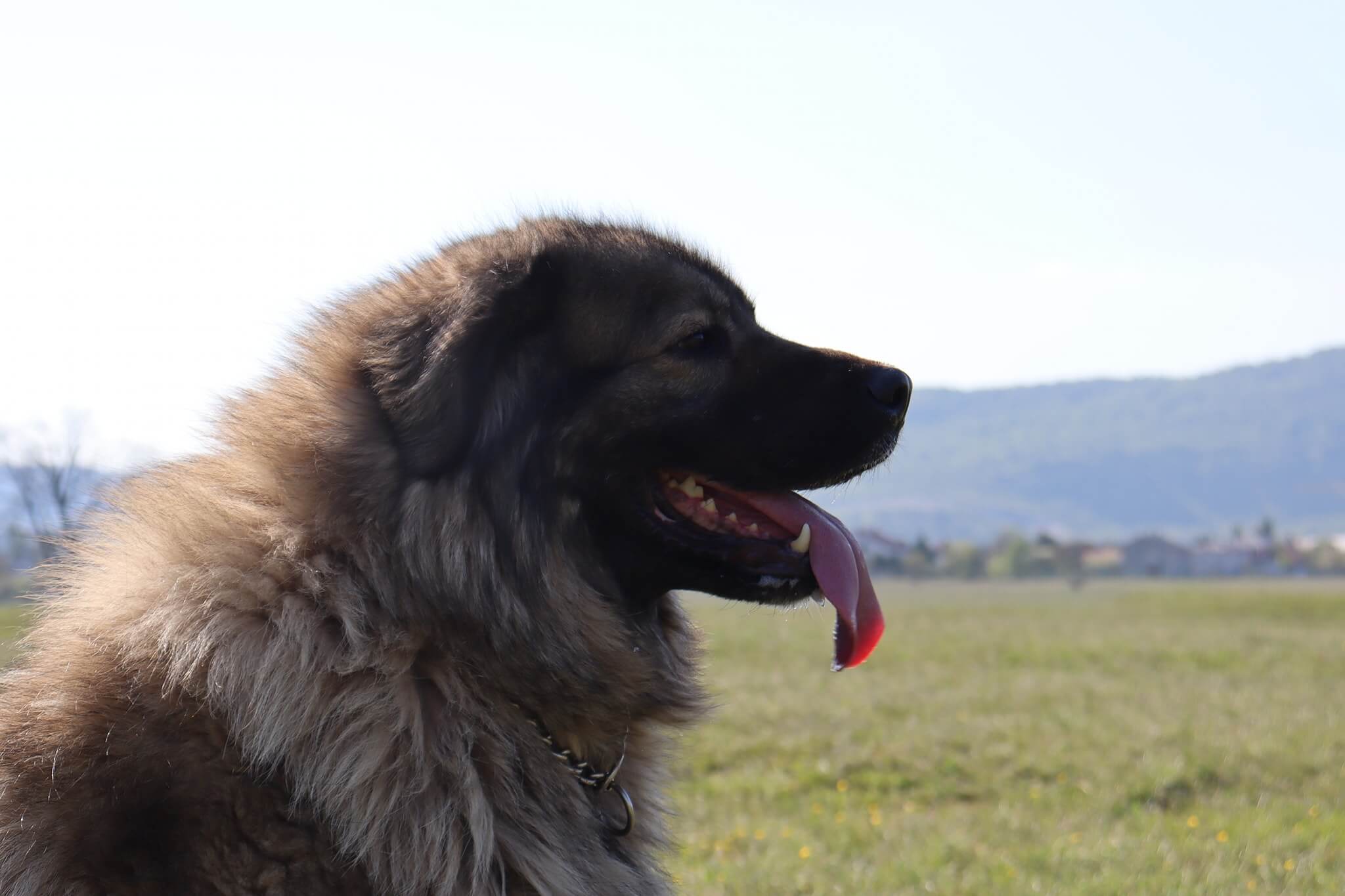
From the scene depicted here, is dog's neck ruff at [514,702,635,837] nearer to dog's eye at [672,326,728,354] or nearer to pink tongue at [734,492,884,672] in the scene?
pink tongue at [734,492,884,672]

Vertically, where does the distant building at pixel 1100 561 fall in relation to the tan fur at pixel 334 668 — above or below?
below

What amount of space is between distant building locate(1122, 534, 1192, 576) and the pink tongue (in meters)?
149

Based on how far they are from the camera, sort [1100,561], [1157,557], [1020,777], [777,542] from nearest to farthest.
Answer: [777,542] < [1020,777] < [1100,561] < [1157,557]

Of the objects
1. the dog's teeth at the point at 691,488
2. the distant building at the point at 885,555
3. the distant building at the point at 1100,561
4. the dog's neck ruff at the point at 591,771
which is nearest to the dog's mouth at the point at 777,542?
the dog's teeth at the point at 691,488

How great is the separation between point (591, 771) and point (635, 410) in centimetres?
95

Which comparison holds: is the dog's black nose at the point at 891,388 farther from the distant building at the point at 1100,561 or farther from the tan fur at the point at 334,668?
the distant building at the point at 1100,561

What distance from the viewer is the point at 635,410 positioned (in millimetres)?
3109

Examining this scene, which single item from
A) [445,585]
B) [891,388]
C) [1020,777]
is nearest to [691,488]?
[891,388]

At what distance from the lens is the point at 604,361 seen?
10.2 feet

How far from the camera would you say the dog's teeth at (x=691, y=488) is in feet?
10.7

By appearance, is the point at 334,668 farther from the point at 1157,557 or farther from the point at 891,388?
the point at 1157,557

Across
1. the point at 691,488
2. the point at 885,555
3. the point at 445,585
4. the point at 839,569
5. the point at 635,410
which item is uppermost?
the point at 635,410

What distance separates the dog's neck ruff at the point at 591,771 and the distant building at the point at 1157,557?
149m

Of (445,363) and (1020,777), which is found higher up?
(445,363)
